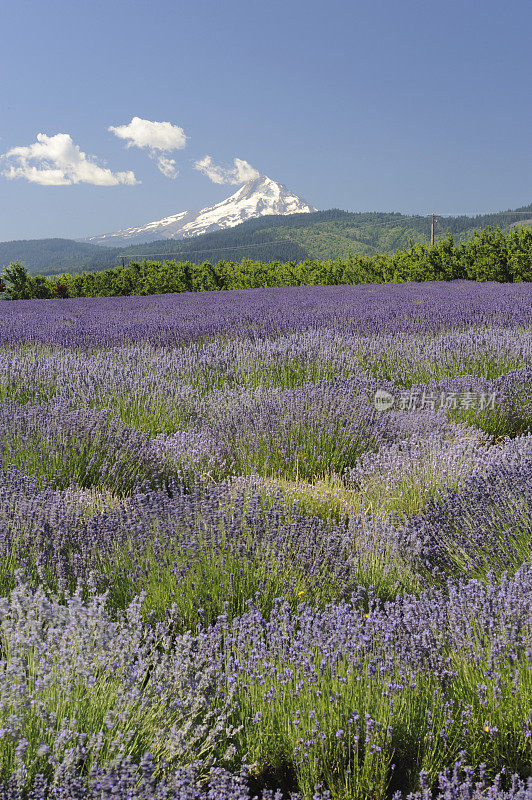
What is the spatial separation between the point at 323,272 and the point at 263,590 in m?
30.9

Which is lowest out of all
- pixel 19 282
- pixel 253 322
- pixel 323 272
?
pixel 253 322

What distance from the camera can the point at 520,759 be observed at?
1.48 m

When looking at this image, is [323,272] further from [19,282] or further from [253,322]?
[253,322]

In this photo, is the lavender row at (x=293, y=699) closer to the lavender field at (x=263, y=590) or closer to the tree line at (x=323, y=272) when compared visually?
the lavender field at (x=263, y=590)

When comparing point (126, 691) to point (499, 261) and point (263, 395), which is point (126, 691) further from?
point (499, 261)

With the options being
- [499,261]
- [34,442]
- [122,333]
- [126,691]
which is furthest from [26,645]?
[499,261]

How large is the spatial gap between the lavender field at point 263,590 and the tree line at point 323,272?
22253 mm

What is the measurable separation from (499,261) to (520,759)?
84.6 feet

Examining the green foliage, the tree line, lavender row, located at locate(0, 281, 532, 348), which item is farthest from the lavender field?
the green foliage

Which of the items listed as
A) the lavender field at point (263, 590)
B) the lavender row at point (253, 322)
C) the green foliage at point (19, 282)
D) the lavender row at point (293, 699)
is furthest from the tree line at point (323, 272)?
the lavender row at point (293, 699)

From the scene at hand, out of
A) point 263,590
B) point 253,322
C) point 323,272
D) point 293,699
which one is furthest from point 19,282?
point 293,699

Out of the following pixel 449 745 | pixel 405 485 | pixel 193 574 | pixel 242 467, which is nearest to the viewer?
pixel 449 745

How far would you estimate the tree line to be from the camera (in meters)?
24.6

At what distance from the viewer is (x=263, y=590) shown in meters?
2.20
